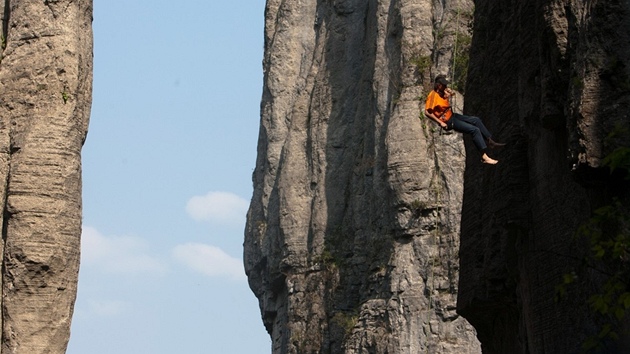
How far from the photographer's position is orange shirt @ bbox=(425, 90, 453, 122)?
21375mm

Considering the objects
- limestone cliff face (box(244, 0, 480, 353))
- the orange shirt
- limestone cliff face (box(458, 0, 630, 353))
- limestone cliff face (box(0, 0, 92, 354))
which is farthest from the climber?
limestone cliff face (box(244, 0, 480, 353))

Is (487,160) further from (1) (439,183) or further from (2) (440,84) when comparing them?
(1) (439,183)

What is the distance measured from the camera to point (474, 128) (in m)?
20.3

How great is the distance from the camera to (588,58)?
15.4 m

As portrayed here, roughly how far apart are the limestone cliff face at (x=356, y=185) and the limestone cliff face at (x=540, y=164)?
26.0 metres

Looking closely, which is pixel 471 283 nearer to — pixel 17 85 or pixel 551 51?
pixel 551 51

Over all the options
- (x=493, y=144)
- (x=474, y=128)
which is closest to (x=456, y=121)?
(x=474, y=128)

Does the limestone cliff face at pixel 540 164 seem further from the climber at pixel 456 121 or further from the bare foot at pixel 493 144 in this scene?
the climber at pixel 456 121

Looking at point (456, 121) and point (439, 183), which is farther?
point (439, 183)

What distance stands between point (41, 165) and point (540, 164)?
544 inches

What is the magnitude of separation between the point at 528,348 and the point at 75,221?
13203 mm

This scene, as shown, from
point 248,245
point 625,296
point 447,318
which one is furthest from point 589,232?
point 248,245

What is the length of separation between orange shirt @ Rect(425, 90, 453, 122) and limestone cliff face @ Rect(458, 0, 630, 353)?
0.60 metres

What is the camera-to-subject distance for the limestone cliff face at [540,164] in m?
15.3
